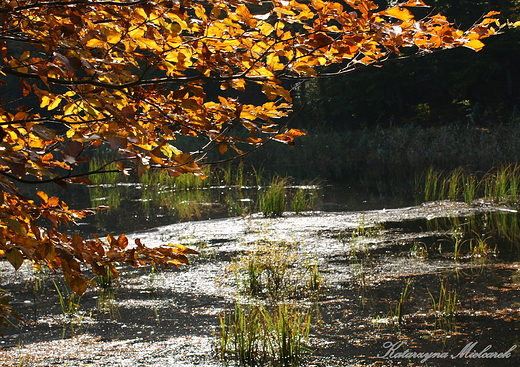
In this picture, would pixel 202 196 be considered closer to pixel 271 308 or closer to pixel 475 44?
pixel 271 308

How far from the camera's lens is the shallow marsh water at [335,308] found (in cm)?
377

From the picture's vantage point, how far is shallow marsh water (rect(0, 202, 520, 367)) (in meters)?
3.77

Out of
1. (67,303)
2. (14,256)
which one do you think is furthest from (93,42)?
(67,303)

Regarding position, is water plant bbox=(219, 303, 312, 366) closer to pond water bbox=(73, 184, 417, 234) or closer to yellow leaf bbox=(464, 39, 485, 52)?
yellow leaf bbox=(464, 39, 485, 52)

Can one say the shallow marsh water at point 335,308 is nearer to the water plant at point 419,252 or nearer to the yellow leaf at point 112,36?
the water plant at point 419,252

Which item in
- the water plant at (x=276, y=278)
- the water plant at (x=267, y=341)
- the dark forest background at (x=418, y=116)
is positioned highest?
the dark forest background at (x=418, y=116)

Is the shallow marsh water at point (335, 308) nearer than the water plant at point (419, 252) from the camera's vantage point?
Yes

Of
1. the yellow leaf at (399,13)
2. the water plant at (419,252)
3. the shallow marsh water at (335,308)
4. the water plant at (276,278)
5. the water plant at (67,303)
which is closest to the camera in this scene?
the yellow leaf at (399,13)

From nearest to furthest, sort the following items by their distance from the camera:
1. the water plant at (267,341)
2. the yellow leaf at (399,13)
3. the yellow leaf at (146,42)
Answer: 1. the yellow leaf at (399,13)
2. the yellow leaf at (146,42)
3. the water plant at (267,341)

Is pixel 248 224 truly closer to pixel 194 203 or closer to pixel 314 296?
pixel 194 203

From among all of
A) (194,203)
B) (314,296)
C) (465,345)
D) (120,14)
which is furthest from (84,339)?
(194,203)

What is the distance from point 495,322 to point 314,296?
146 cm

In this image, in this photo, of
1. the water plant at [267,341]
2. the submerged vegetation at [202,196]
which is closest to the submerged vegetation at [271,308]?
the water plant at [267,341]

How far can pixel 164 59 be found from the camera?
7.04 feet
